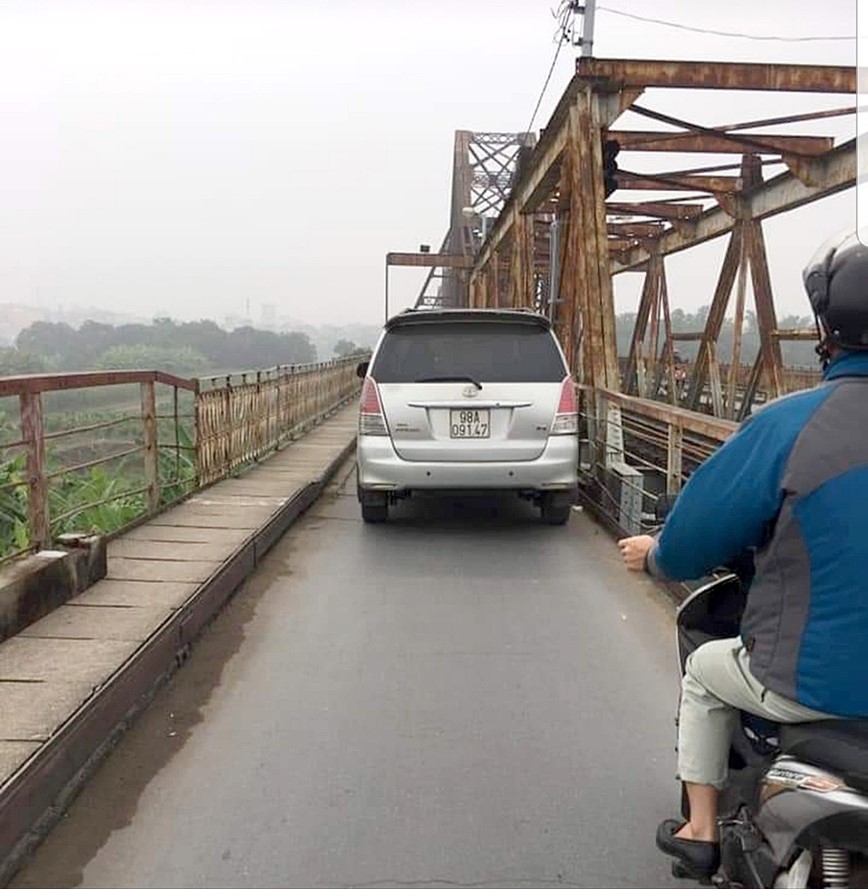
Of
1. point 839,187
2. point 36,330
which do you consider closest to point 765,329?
point 839,187

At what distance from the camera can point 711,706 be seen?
7.33 feet

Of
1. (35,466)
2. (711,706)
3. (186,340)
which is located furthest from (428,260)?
(711,706)

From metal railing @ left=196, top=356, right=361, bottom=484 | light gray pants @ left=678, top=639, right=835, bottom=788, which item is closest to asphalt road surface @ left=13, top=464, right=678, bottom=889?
light gray pants @ left=678, top=639, right=835, bottom=788

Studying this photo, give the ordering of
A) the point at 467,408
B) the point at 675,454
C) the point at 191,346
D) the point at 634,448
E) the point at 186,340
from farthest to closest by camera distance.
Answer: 1. the point at 186,340
2. the point at 191,346
3. the point at 634,448
4. the point at 467,408
5. the point at 675,454

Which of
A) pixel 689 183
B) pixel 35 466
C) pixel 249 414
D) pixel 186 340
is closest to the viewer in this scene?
pixel 35 466

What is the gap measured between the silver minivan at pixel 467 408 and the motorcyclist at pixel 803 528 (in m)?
4.62

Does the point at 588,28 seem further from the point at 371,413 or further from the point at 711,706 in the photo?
the point at 711,706

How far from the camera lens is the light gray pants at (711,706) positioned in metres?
2.11

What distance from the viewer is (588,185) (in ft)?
29.9

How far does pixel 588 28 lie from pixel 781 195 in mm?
4013

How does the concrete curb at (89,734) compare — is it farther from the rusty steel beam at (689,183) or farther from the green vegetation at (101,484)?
the rusty steel beam at (689,183)

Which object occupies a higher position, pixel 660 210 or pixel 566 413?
pixel 660 210

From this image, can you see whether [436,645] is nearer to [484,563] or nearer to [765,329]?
[484,563]

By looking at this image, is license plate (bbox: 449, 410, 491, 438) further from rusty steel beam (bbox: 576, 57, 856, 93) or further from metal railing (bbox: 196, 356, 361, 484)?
rusty steel beam (bbox: 576, 57, 856, 93)
